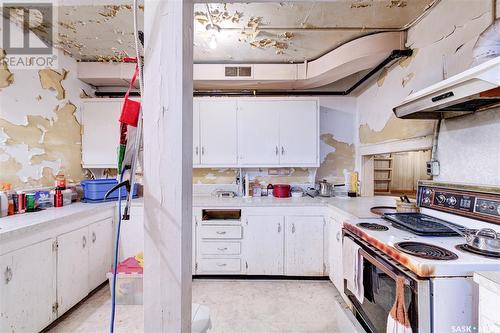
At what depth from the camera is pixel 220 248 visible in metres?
2.79

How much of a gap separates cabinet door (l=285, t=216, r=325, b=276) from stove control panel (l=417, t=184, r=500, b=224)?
1.17 metres

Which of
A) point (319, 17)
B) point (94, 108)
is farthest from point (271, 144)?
point (94, 108)

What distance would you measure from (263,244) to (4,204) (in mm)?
2410

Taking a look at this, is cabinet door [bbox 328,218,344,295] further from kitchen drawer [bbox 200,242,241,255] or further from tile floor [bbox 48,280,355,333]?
kitchen drawer [bbox 200,242,241,255]

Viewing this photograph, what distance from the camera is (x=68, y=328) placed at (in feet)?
6.44

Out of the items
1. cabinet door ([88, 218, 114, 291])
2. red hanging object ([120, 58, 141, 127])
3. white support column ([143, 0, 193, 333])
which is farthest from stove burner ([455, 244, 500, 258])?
cabinet door ([88, 218, 114, 291])

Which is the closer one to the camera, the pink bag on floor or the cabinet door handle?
the pink bag on floor

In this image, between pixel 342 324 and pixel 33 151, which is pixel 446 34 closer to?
pixel 342 324

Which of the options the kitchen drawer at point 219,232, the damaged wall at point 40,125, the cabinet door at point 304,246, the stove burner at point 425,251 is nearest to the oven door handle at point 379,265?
the stove burner at point 425,251

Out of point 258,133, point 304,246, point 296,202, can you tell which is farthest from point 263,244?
point 258,133

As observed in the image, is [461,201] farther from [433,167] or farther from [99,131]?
[99,131]

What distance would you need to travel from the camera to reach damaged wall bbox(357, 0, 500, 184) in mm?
1424

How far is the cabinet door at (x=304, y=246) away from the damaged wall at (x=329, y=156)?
76cm

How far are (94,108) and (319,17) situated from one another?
287 centimetres
